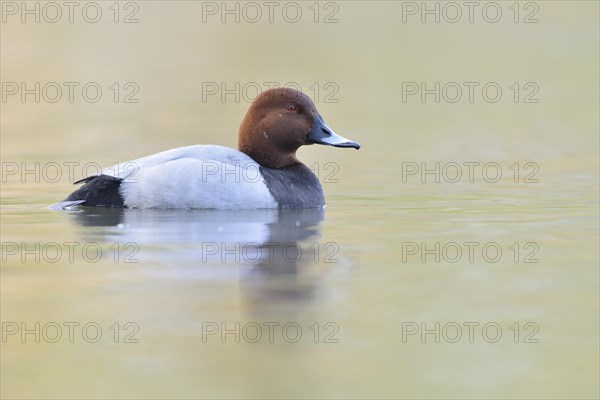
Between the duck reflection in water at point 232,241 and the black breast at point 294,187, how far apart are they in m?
0.09

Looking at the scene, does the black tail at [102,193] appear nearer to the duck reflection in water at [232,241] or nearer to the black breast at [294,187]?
the duck reflection in water at [232,241]

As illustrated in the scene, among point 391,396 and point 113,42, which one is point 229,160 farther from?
point 113,42

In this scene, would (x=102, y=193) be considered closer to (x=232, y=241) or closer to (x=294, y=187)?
(x=294, y=187)

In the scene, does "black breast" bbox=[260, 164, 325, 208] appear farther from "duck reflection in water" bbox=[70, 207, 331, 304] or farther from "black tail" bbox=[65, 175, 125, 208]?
"black tail" bbox=[65, 175, 125, 208]

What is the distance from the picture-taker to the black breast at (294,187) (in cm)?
856

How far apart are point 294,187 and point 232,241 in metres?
1.81

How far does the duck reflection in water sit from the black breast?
9 cm

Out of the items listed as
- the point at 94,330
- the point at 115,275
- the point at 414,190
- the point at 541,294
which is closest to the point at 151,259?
the point at 115,275

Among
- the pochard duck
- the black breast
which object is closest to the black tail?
the pochard duck

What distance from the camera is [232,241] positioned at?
7012mm

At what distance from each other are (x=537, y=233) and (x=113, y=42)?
66.1 ft

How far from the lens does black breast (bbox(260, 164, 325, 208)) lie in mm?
8562

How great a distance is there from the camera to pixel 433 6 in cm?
2364

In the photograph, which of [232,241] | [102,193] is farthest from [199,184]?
[232,241]
